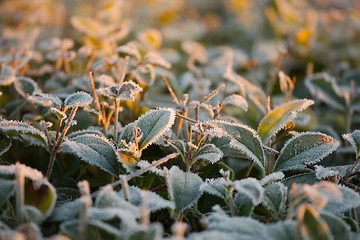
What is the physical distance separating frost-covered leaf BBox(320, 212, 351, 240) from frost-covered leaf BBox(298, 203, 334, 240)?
0.06 m

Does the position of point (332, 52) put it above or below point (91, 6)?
below

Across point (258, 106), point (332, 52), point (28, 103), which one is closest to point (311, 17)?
point (332, 52)

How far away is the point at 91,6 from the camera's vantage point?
8.95 feet

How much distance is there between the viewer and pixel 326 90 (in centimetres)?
174

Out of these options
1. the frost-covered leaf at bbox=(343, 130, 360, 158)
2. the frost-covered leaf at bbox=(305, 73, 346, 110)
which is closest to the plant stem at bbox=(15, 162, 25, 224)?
the frost-covered leaf at bbox=(343, 130, 360, 158)

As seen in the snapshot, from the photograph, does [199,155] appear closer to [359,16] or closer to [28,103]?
[28,103]

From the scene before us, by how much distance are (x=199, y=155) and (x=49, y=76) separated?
0.82m

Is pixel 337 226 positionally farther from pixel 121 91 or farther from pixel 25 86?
pixel 25 86

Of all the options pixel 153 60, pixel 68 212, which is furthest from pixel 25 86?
pixel 68 212

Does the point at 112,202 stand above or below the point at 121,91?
below

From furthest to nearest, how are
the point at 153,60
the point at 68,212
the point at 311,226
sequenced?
the point at 153,60 < the point at 68,212 < the point at 311,226

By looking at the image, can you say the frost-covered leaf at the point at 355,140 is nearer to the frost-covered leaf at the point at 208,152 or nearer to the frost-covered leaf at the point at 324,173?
the frost-covered leaf at the point at 324,173

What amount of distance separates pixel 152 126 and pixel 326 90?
814mm

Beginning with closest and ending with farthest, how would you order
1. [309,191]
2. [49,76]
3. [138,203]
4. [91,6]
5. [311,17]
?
1. [309,191]
2. [138,203]
3. [49,76]
4. [311,17]
5. [91,6]
